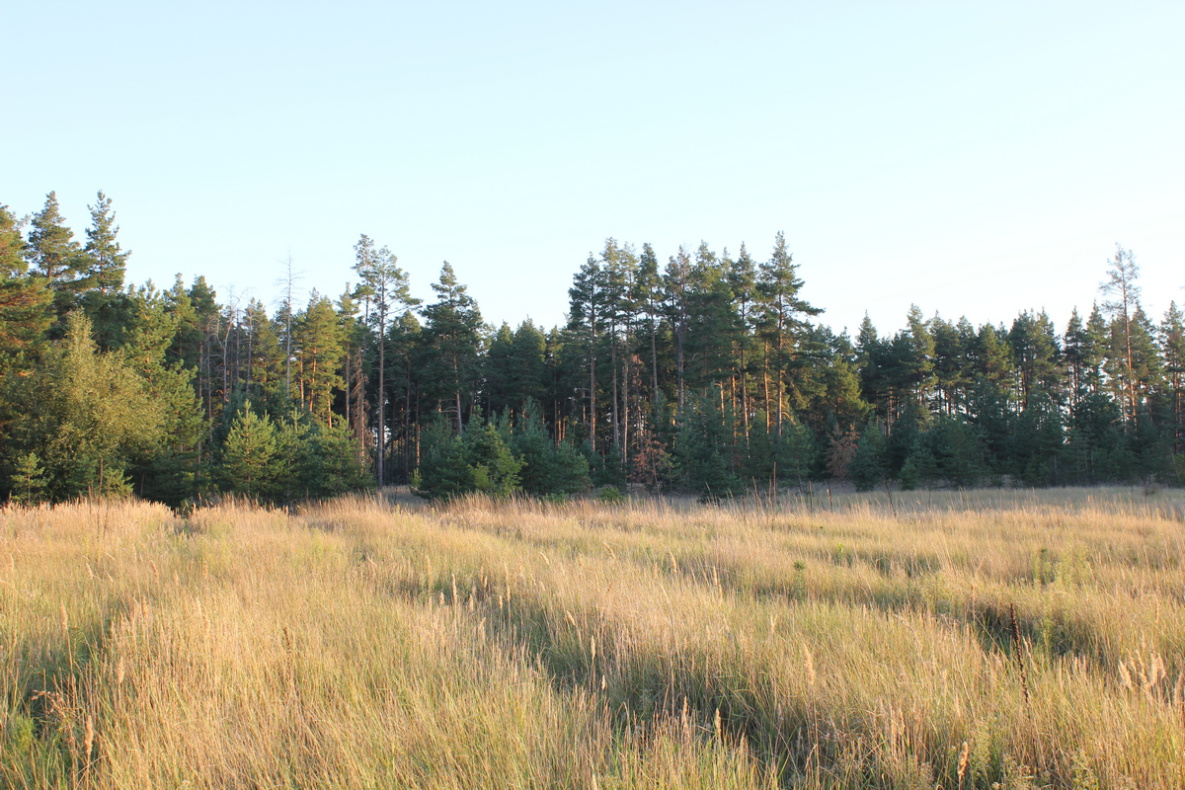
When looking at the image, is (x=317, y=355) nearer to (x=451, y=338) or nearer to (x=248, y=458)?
(x=451, y=338)

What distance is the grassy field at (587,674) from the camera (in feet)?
8.19

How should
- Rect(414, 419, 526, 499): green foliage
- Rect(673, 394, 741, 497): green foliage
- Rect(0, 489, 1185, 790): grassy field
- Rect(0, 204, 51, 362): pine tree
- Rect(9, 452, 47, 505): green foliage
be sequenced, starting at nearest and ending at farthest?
Rect(0, 489, 1185, 790): grassy field → Rect(9, 452, 47, 505): green foliage → Rect(414, 419, 526, 499): green foliage → Rect(0, 204, 51, 362): pine tree → Rect(673, 394, 741, 497): green foliage

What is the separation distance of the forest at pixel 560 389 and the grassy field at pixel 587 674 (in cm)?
1644

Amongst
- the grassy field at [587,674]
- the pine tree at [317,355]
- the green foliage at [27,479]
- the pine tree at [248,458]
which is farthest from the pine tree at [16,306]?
the grassy field at [587,674]

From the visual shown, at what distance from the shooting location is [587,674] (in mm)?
3676

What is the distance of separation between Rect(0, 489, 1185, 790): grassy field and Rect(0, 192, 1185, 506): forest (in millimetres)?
16438

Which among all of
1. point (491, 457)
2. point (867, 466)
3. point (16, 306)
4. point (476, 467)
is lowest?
point (867, 466)

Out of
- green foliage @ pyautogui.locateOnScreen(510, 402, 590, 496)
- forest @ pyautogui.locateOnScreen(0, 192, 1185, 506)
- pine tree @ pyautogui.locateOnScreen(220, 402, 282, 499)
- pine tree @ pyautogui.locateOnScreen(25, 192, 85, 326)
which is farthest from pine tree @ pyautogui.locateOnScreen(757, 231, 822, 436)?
pine tree @ pyautogui.locateOnScreen(25, 192, 85, 326)

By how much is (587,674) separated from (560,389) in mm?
49692

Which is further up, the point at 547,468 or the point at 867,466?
the point at 547,468

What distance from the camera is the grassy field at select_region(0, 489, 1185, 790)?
8.19 feet

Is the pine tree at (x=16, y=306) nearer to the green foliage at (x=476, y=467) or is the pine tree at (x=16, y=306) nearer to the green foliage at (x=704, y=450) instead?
the green foliage at (x=476, y=467)

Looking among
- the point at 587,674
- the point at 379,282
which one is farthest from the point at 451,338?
the point at 587,674

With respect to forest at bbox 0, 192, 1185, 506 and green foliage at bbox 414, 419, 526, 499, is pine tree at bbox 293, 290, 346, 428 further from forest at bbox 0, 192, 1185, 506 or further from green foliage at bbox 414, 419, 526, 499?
green foliage at bbox 414, 419, 526, 499
